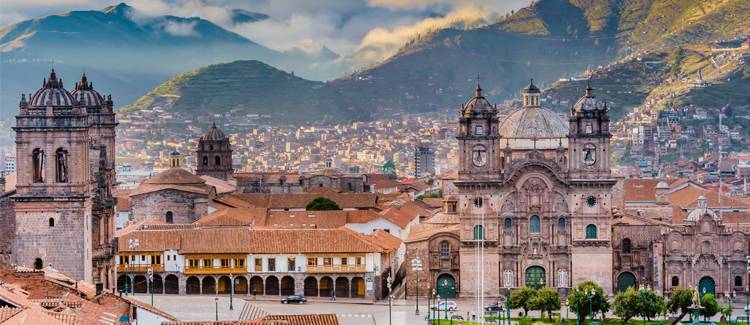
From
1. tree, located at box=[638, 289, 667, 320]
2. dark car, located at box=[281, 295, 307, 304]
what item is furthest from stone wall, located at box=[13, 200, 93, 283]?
tree, located at box=[638, 289, 667, 320]

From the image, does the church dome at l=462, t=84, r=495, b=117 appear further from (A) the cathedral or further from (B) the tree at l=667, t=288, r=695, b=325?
(A) the cathedral

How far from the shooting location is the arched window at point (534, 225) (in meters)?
90.2

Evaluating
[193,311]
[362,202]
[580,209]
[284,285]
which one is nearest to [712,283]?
[580,209]

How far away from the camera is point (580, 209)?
89625mm

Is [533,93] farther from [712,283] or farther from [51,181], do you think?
[51,181]

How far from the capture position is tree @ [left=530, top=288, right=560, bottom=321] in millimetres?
79562

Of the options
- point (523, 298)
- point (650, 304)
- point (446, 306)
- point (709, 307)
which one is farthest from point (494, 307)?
point (709, 307)

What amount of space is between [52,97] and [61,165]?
2947 millimetres

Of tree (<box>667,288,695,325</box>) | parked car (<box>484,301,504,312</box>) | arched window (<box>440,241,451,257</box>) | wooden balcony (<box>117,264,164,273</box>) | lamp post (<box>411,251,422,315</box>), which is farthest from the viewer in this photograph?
wooden balcony (<box>117,264,164,273</box>)

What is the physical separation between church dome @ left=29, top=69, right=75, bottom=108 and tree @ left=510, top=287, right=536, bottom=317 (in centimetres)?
2510

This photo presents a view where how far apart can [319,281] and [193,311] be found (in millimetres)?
16535

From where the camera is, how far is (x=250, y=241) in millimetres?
92688

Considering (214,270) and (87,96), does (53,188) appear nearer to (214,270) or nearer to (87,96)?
(87,96)

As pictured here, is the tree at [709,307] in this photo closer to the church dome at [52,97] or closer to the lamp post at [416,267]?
the lamp post at [416,267]
